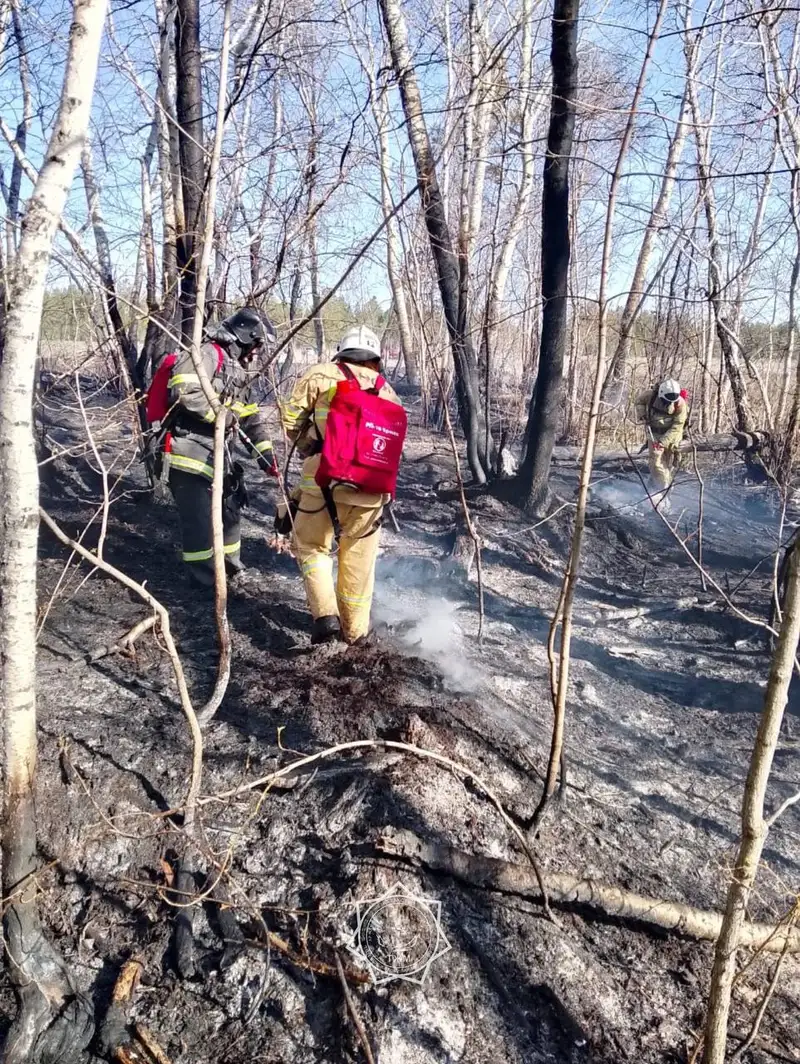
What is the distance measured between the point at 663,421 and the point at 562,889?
8052 mm

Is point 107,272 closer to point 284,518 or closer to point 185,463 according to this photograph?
point 185,463

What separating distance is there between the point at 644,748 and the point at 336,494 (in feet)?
7.42

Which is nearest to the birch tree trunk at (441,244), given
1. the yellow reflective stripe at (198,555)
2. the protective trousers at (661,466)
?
the yellow reflective stripe at (198,555)

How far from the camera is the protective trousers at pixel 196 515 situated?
5027 mm

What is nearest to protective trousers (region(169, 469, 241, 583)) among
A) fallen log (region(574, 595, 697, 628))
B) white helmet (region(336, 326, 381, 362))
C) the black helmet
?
the black helmet

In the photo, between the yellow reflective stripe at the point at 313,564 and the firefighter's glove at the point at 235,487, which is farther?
the firefighter's glove at the point at 235,487

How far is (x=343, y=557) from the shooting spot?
429 centimetres

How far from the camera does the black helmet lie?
485cm

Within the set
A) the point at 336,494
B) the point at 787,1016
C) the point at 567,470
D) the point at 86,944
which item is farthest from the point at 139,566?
the point at 567,470

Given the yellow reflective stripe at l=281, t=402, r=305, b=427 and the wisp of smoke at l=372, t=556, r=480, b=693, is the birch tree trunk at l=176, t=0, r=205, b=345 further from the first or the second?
the wisp of smoke at l=372, t=556, r=480, b=693

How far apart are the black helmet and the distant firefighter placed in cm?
607

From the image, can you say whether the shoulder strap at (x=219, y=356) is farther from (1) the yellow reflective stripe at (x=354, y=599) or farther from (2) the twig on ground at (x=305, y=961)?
(2) the twig on ground at (x=305, y=961)

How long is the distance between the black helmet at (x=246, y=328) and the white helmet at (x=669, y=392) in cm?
624

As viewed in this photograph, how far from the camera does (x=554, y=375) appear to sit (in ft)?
23.1
